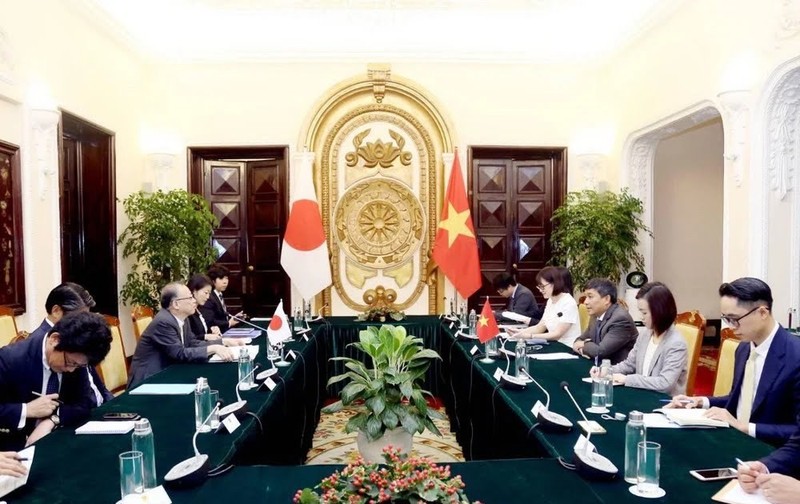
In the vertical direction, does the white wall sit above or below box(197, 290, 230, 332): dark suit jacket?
above

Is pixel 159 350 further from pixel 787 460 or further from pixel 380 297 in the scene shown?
pixel 380 297

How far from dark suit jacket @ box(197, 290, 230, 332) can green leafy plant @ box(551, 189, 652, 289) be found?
3.60 meters

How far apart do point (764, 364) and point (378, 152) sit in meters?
5.16

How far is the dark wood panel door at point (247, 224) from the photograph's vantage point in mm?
6715

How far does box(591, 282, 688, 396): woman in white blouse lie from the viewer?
2635 millimetres

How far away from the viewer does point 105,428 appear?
2061mm

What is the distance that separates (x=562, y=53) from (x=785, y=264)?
3.56m

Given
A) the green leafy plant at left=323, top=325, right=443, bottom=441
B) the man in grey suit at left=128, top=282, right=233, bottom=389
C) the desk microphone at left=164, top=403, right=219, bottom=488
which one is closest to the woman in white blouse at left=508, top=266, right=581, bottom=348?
the green leafy plant at left=323, top=325, right=443, bottom=441

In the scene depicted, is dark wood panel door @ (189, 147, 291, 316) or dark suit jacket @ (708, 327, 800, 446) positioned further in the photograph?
dark wood panel door @ (189, 147, 291, 316)

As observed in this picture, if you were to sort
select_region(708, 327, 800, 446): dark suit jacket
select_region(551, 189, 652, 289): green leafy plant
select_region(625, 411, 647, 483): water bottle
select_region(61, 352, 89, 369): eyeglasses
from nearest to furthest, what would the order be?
1. select_region(625, 411, 647, 483): water bottle
2. select_region(708, 327, 800, 446): dark suit jacket
3. select_region(61, 352, 89, 369): eyeglasses
4. select_region(551, 189, 652, 289): green leafy plant

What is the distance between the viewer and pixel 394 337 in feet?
8.47

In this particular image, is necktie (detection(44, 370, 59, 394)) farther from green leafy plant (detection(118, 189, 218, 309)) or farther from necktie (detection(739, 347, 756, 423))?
green leafy plant (detection(118, 189, 218, 309))

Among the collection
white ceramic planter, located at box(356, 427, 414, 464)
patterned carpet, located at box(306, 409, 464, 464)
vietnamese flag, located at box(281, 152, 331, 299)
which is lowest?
patterned carpet, located at box(306, 409, 464, 464)

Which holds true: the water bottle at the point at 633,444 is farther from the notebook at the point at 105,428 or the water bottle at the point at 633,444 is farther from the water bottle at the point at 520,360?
the notebook at the point at 105,428
